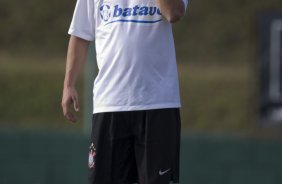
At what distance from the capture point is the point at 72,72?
363 centimetres

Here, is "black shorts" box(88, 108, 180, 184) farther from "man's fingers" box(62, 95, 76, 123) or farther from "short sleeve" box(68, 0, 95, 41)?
"short sleeve" box(68, 0, 95, 41)

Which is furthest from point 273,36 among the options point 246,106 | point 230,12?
point 230,12

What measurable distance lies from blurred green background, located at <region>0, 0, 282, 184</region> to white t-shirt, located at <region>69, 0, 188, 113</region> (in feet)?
28.9

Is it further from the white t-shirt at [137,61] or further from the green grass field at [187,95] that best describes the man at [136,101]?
the green grass field at [187,95]

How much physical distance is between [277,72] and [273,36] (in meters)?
0.48

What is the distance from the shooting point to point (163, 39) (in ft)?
11.5

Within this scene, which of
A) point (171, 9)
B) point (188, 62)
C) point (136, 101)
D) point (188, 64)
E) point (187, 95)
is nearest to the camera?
point (171, 9)

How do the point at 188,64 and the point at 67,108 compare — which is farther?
the point at 188,64

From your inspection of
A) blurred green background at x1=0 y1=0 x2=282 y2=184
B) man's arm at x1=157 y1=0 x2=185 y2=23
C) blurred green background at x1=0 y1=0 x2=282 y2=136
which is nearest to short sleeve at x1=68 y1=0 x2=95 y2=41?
man's arm at x1=157 y1=0 x2=185 y2=23

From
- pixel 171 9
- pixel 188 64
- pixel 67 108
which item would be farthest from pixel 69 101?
pixel 188 64

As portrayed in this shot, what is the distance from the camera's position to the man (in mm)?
3467

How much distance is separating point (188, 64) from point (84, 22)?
12676 mm

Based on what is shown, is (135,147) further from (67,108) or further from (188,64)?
(188,64)

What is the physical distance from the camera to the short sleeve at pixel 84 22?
366 centimetres
